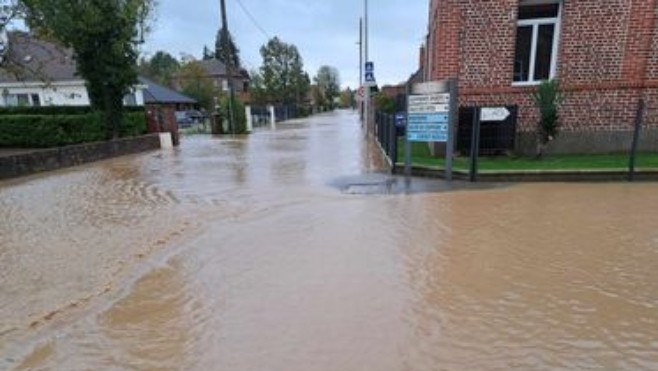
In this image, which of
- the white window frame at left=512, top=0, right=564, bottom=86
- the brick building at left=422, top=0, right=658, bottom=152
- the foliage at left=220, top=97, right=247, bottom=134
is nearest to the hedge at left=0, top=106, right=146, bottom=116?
the foliage at left=220, top=97, right=247, bottom=134

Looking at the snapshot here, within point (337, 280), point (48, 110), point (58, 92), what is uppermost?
point (58, 92)

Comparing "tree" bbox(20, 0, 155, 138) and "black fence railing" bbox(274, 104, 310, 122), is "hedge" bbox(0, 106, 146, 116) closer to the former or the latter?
"tree" bbox(20, 0, 155, 138)

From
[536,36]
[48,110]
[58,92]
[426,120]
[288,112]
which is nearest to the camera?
[426,120]

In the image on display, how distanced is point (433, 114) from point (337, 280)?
19.9ft

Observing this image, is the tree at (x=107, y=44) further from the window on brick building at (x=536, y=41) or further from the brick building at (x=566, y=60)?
the window on brick building at (x=536, y=41)

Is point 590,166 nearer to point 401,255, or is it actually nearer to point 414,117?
point 414,117

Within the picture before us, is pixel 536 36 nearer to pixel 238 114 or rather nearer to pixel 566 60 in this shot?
pixel 566 60

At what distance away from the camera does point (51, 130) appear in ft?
60.0

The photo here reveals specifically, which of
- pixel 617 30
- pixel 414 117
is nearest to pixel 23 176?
pixel 414 117

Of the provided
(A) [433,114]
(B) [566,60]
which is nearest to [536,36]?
(B) [566,60]

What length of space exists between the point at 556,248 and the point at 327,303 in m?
2.87

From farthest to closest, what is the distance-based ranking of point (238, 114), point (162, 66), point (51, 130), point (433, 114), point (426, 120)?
point (162, 66), point (238, 114), point (51, 130), point (426, 120), point (433, 114)

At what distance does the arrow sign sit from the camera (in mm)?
11562

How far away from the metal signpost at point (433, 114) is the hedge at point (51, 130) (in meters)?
12.5
